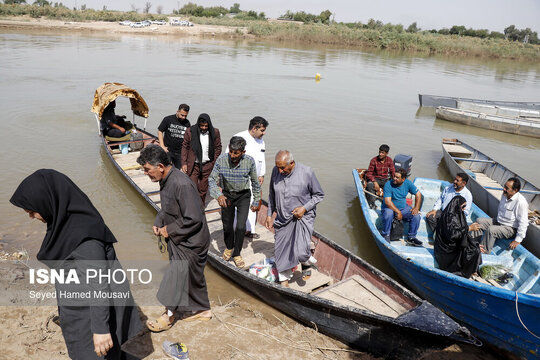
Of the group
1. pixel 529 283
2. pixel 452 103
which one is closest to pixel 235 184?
pixel 529 283

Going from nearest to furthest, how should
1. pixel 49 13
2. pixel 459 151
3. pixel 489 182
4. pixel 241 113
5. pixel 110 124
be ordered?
1. pixel 489 182
2. pixel 110 124
3. pixel 459 151
4. pixel 241 113
5. pixel 49 13

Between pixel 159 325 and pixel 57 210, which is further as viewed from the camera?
pixel 159 325

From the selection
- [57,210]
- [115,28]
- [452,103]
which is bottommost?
[57,210]

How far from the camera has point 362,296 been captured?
4.48 metres

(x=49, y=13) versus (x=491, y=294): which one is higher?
(x=49, y=13)

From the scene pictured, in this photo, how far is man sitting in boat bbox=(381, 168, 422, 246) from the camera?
613 cm

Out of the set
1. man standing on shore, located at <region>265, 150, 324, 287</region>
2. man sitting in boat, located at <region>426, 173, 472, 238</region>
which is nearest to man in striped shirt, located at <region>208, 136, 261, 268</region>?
man standing on shore, located at <region>265, 150, 324, 287</region>

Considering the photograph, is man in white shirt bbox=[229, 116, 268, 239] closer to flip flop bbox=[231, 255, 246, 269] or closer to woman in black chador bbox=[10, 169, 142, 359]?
flip flop bbox=[231, 255, 246, 269]

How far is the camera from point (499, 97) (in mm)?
23141

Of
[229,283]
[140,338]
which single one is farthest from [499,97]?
[140,338]

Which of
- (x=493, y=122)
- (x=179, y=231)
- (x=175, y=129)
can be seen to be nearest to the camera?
(x=179, y=231)

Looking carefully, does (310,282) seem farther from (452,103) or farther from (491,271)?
(452,103)

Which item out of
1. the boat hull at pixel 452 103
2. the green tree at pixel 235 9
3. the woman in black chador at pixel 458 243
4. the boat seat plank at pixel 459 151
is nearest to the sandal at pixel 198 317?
the woman in black chador at pixel 458 243

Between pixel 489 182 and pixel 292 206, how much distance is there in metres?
7.02
